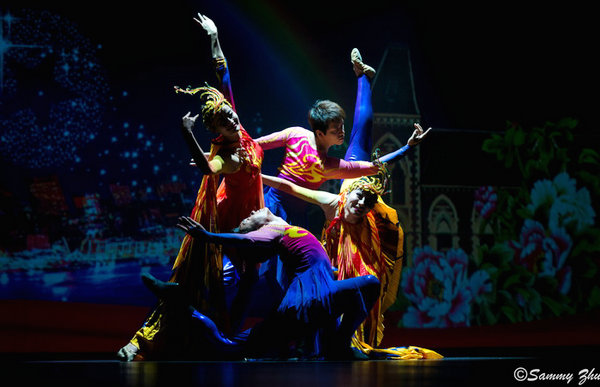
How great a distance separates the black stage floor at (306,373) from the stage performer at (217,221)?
0.41m

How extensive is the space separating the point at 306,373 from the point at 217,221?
1312 millimetres

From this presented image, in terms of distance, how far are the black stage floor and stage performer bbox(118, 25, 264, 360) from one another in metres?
0.41

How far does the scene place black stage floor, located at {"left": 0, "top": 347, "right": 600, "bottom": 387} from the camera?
6.67ft

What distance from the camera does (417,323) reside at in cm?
638

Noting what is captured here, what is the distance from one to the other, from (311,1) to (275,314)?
12.2 feet

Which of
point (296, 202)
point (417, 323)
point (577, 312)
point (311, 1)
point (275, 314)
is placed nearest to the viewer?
point (275, 314)

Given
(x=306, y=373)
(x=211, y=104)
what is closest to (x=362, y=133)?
(x=211, y=104)

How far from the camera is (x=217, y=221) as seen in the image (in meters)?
3.45

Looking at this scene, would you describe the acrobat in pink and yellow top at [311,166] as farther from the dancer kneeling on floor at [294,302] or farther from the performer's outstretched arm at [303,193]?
the dancer kneeling on floor at [294,302]

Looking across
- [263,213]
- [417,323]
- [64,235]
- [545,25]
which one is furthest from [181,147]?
[545,25]

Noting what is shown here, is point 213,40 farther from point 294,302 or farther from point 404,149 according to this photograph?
point 294,302

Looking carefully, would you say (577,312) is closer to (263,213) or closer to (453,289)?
(453,289)

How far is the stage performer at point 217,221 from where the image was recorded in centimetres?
329

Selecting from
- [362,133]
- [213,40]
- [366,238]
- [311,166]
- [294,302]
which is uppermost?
[213,40]
